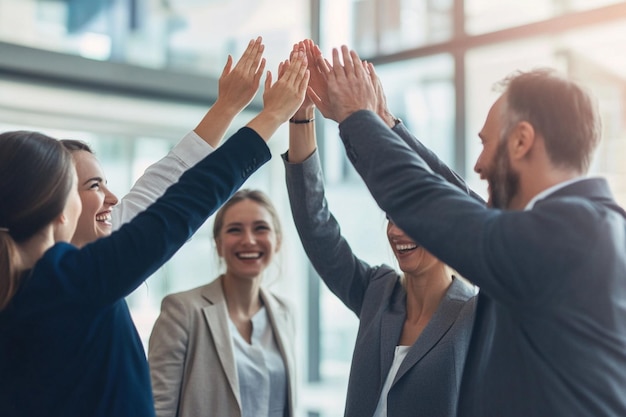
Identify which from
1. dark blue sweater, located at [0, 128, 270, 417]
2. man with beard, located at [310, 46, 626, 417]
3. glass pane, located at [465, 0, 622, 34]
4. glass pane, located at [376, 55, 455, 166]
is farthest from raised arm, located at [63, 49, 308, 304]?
glass pane, located at [376, 55, 455, 166]

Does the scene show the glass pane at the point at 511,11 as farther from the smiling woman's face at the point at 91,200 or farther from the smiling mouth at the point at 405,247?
the smiling woman's face at the point at 91,200

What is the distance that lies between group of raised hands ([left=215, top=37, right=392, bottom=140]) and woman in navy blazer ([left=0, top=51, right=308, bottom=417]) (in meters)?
0.28

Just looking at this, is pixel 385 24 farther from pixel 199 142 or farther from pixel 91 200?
pixel 199 142

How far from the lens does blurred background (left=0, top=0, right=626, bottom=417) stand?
362cm

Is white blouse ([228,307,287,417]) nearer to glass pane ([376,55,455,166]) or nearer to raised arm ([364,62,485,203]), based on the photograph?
raised arm ([364,62,485,203])

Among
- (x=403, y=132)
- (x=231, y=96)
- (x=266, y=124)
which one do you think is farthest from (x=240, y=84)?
(x=403, y=132)

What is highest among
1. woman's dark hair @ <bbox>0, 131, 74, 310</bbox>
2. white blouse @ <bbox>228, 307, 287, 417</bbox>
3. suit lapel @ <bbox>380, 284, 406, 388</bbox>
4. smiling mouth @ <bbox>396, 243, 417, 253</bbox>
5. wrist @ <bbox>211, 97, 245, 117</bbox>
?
wrist @ <bbox>211, 97, 245, 117</bbox>

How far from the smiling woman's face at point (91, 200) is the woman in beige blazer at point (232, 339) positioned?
764 millimetres

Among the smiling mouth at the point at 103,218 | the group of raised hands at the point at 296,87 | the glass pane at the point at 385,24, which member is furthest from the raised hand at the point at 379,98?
the glass pane at the point at 385,24

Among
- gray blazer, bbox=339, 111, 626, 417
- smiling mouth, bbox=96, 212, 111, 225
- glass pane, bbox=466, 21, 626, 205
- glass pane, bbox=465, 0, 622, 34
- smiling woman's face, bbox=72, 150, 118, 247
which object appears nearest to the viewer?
gray blazer, bbox=339, 111, 626, 417

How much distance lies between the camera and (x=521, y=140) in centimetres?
126

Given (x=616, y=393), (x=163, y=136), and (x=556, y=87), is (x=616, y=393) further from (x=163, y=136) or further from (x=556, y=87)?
(x=163, y=136)

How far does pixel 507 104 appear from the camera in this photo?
132 centimetres

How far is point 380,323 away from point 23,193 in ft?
3.13
